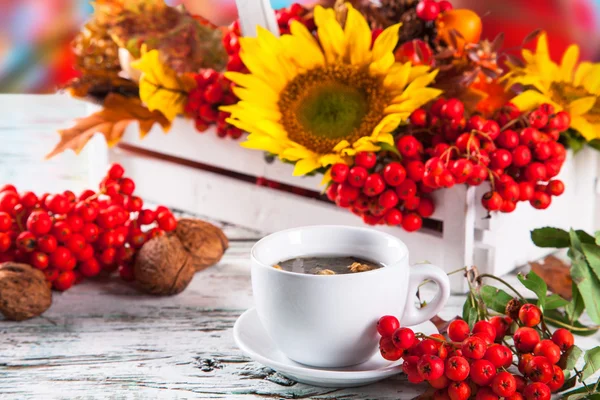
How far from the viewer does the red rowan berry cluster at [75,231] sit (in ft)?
2.52

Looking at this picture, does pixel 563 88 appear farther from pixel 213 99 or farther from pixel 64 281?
pixel 64 281

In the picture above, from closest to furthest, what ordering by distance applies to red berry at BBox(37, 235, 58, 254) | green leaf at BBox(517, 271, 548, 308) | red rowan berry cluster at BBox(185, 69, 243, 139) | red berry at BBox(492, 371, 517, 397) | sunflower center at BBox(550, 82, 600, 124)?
1. red berry at BBox(492, 371, 517, 397)
2. green leaf at BBox(517, 271, 548, 308)
3. red berry at BBox(37, 235, 58, 254)
4. sunflower center at BBox(550, 82, 600, 124)
5. red rowan berry cluster at BBox(185, 69, 243, 139)

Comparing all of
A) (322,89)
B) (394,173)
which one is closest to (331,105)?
(322,89)

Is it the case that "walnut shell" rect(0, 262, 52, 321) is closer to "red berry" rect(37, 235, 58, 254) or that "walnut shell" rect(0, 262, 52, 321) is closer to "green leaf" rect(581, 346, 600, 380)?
"red berry" rect(37, 235, 58, 254)

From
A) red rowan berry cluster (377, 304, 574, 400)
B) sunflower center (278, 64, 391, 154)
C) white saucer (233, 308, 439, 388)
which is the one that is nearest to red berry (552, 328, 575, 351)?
red rowan berry cluster (377, 304, 574, 400)

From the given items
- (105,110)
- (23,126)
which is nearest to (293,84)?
(105,110)

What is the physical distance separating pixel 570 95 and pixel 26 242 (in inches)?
24.0

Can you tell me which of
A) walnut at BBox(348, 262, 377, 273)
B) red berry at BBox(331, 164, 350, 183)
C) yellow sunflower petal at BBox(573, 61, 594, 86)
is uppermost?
yellow sunflower petal at BBox(573, 61, 594, 86)

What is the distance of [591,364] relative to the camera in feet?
1.92

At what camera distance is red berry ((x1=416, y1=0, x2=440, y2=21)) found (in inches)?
35.4

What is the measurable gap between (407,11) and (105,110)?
0.43m

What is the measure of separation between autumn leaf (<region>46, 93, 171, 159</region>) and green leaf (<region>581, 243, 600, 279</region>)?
0.58 metres

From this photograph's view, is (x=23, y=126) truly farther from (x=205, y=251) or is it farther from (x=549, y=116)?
(x=549, y=116)

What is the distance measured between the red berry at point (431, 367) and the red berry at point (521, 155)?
0.30 metres
